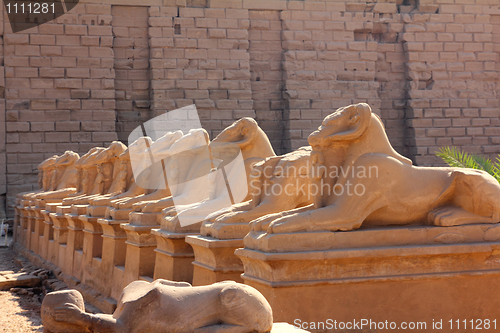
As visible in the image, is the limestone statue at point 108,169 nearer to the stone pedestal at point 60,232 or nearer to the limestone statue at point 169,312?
the stone pedestal at point 60,232

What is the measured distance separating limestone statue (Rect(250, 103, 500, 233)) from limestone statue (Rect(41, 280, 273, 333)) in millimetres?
1138

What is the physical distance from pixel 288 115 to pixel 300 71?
3.84 feet

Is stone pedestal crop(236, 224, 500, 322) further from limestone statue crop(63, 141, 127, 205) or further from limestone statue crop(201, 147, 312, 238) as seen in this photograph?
limestone statue crop(63, 141, 127, 205)

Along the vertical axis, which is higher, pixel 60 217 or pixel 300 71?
pixel 300 71

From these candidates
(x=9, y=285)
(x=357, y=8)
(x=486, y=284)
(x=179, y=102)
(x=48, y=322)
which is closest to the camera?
(x=48, y=322)

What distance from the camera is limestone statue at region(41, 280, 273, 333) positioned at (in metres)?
2.55

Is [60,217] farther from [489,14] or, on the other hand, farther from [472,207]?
[489,14]

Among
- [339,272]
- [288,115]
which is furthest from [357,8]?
[339,272]

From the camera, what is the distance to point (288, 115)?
14672mm

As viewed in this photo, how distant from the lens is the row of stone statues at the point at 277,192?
3.87 metres

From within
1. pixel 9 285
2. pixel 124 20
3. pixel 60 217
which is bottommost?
pixel 9 285

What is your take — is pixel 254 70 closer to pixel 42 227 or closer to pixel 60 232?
pixel 42 227

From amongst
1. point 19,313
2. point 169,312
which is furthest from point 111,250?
point 169,312

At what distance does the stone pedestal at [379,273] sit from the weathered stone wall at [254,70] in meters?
10.6
